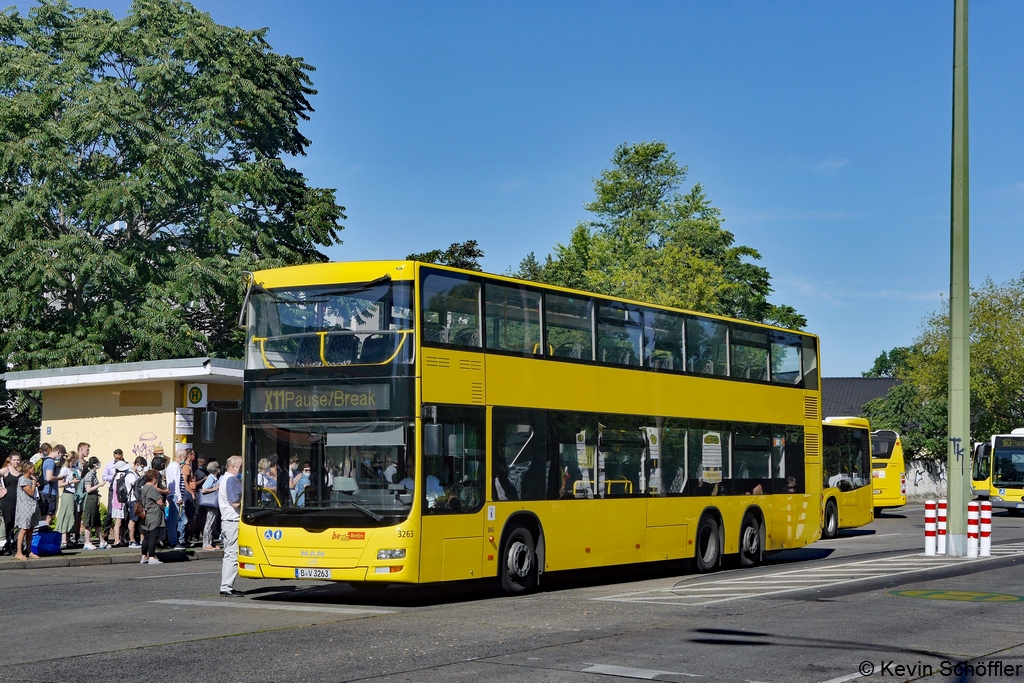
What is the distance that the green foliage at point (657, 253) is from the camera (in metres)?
56.5

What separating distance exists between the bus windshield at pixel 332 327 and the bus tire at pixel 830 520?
64.1ft

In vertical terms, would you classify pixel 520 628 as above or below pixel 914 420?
below

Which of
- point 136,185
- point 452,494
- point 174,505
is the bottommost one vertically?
point 174,505

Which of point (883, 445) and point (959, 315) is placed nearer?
point (959, 315)

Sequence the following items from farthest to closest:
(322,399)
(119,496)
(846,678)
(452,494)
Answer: (119,496) → (452,494) → (322,399) → (846,678)

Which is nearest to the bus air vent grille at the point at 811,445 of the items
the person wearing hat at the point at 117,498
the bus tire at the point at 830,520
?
the bus tire at the point at 830,520

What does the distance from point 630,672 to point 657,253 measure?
53777mm

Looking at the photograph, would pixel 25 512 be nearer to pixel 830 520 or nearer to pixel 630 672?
pixel 630 672

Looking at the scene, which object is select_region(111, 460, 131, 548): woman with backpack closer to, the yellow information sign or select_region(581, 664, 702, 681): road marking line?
the yellow information sign

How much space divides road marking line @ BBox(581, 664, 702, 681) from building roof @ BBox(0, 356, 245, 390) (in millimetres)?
18019

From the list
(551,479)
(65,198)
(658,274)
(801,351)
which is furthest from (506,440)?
(658,274)

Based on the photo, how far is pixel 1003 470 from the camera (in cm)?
4466

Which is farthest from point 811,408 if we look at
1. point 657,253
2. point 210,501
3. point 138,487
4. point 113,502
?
point 657,253

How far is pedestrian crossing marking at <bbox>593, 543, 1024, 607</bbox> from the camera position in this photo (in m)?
15.0
